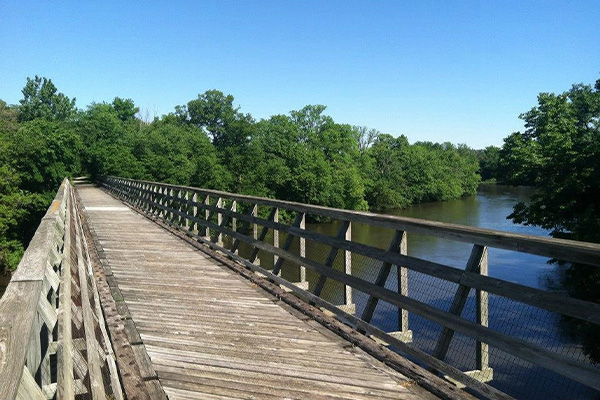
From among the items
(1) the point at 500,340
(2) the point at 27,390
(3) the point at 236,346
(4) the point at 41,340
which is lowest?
(3) the point at 236,346

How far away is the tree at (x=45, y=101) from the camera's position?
101 meters

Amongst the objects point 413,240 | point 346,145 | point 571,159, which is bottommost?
point 413,240

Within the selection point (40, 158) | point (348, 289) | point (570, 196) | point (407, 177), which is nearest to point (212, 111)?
point (407, 177)

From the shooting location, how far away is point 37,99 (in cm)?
10338

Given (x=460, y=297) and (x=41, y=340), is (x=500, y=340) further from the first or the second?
(x=41, y=340)

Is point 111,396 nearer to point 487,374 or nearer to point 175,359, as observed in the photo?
point 175,359

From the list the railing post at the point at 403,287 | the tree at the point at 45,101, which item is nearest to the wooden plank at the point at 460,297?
the railing post at the point at 403,287

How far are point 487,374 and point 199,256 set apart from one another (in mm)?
6186

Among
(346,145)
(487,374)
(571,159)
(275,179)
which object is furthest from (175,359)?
(346,145)

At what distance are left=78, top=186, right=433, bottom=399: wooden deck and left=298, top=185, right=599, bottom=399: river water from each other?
1.27m

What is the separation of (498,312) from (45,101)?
112 m

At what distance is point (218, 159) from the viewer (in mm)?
Result: 61281

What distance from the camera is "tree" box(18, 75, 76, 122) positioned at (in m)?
101

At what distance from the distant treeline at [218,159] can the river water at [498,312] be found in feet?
36.3
